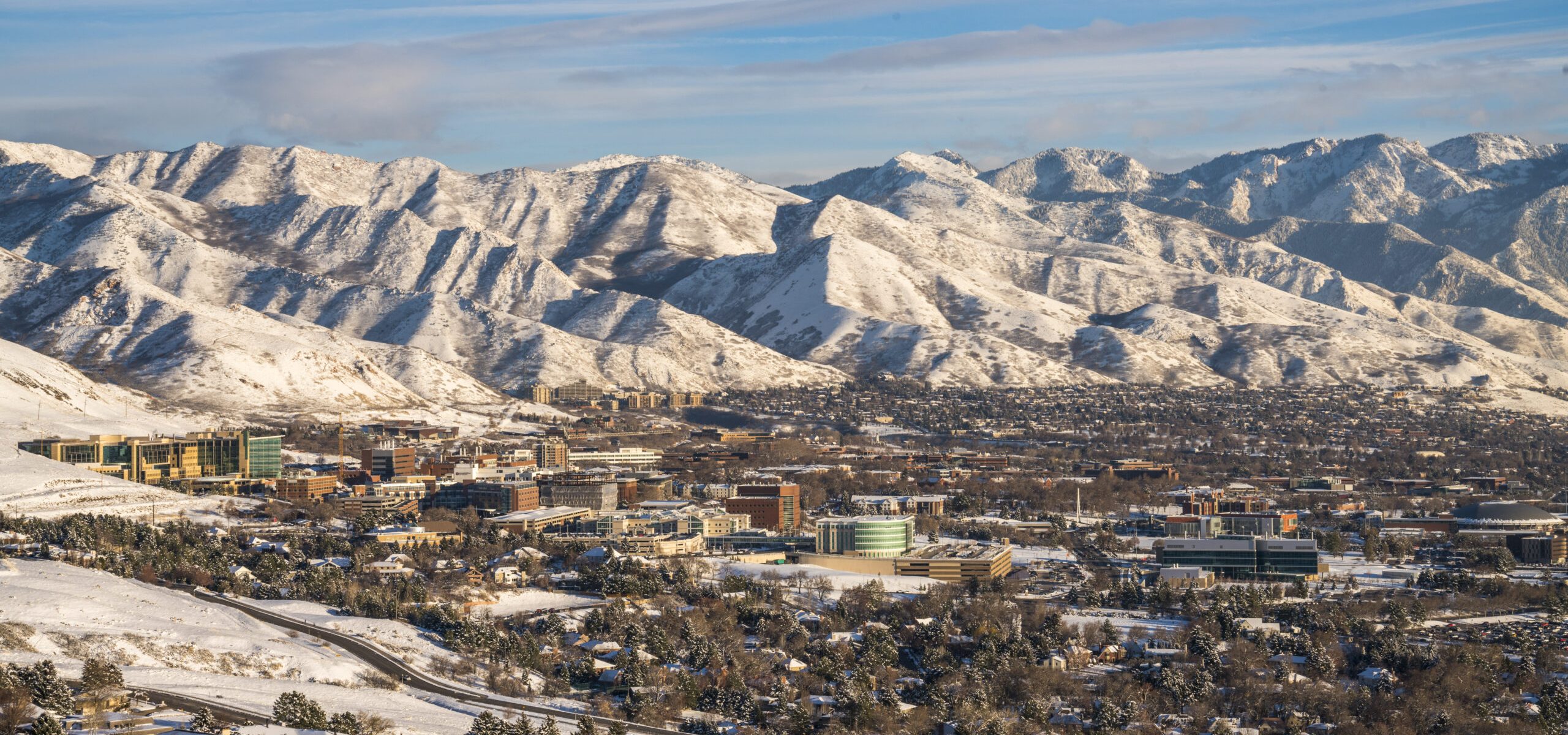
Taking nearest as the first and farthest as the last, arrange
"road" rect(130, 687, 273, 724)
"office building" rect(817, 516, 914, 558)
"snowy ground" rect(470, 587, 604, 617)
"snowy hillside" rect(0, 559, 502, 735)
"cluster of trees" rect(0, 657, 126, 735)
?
1. "cluster of trees" rect(0, 657, 126, 735)
2. "road" rect(130, 687, 273, 724)
3. "snowy hillside" rect(0, 559, 502, 735)
4. "snowy ground" rect(470, 587, 604, 617)
5. "office building" rect(817, 516, 914, 558)

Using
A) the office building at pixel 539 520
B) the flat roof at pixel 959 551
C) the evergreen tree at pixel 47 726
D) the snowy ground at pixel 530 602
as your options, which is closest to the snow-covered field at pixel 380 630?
the snowy ground at pixel 530 602

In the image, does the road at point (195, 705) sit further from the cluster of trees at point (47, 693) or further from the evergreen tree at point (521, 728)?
the evergreen tree at point (521, 728)

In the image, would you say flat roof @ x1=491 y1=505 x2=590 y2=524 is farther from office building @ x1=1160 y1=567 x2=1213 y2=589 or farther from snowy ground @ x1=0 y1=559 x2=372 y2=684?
snowy ground @ x1=0 y1=559 x2=372 y2=684

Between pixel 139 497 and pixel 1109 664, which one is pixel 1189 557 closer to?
pixel 1109 664

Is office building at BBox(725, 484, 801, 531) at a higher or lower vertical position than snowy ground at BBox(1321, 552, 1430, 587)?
higher

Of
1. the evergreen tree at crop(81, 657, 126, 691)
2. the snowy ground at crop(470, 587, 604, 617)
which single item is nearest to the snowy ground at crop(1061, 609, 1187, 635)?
the snowy ground at crop(470, 587, 604, 617)

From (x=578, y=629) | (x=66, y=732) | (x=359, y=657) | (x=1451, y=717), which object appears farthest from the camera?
(x=578, y=629)

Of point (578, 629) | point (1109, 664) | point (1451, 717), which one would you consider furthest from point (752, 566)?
point (1451, 717)
